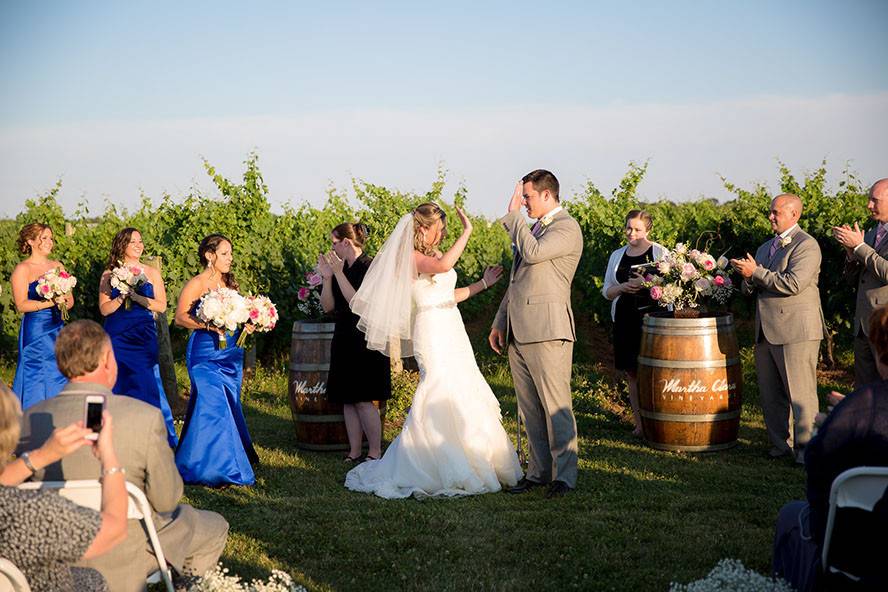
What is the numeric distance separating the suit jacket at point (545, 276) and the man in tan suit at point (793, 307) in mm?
1550

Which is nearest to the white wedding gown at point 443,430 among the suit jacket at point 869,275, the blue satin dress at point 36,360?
the suit jacket at point 869,275

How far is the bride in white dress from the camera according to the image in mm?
6754

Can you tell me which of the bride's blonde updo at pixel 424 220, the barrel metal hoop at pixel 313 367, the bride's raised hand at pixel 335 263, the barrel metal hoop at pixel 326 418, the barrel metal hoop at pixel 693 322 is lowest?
the barrel metal hoop at pixel 326 418

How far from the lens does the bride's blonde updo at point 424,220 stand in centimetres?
703

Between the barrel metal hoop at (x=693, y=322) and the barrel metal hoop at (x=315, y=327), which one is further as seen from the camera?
the barrel metal hoop at (x=315, y=327)

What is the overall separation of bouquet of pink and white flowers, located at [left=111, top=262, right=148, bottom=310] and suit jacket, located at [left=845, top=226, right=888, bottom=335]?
5.97 metres

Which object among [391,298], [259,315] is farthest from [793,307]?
[259,315]

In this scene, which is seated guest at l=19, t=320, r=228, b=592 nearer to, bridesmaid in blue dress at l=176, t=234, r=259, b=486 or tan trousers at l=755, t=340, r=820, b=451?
bridesmaid in blue dress at l=176, t=234, r=259, b=486

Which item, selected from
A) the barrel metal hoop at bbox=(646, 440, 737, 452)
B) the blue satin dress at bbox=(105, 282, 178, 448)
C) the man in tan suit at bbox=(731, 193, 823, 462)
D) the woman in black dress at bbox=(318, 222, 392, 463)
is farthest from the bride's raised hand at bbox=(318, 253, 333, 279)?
the man in tan suit at bbox=(731, 193, 823, 462)

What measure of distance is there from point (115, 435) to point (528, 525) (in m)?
3.09

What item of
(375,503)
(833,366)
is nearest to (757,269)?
(375,503)

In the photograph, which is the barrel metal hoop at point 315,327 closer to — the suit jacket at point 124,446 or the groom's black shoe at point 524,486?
the groom's black shoe at point 524,486

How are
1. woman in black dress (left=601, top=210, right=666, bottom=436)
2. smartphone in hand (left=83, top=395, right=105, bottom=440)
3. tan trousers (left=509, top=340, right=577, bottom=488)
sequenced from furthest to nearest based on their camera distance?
woman in black dress (left=601, top=210, right=666, bottom=436) < tan trousers (left=509, top=340, right=577, bottom=488) < smartphone in hand (left=83, top=395, right=105, bottom=440)

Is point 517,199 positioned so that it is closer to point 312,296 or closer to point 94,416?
point 312,296
